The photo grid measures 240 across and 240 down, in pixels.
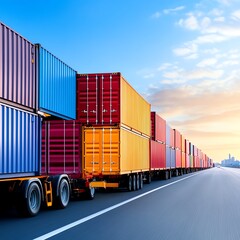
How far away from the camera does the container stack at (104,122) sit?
18.9m

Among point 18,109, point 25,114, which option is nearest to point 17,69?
point 18,109

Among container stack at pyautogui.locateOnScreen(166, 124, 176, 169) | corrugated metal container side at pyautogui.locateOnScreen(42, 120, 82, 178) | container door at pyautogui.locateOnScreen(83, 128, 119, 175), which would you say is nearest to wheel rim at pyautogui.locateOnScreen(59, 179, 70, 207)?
corrugated metal container side at pyautogui.locateOnScreen(42, 120, 82, 178)

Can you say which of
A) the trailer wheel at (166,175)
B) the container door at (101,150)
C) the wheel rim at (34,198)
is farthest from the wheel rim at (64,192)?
the trailer wheel at (166,175)

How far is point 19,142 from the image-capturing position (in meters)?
12.6

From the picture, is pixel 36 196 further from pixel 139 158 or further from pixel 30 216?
pixel 139 158

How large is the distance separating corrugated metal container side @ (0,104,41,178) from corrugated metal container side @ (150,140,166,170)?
56.8 feet

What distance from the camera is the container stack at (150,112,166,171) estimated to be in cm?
3192

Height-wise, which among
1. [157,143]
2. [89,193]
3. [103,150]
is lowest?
[89,193]

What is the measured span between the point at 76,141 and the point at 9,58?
5.86m

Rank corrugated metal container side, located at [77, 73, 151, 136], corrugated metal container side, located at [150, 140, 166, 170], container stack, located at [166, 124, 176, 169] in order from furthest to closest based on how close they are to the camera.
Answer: container stack, located at [166, 124, 176, 169]
corrugated metal container side, located at [150, 140, 166, 170]
corrugated metal container side, located at [77, 73, 151, 136]

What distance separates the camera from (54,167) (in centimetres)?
1744

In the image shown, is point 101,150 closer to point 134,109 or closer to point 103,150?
point 103,150

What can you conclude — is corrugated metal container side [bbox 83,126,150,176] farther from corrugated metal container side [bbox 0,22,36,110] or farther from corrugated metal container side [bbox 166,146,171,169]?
corrugated metal container side [bbox 166,146,171,169]

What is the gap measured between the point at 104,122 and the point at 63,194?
527 centimetres
